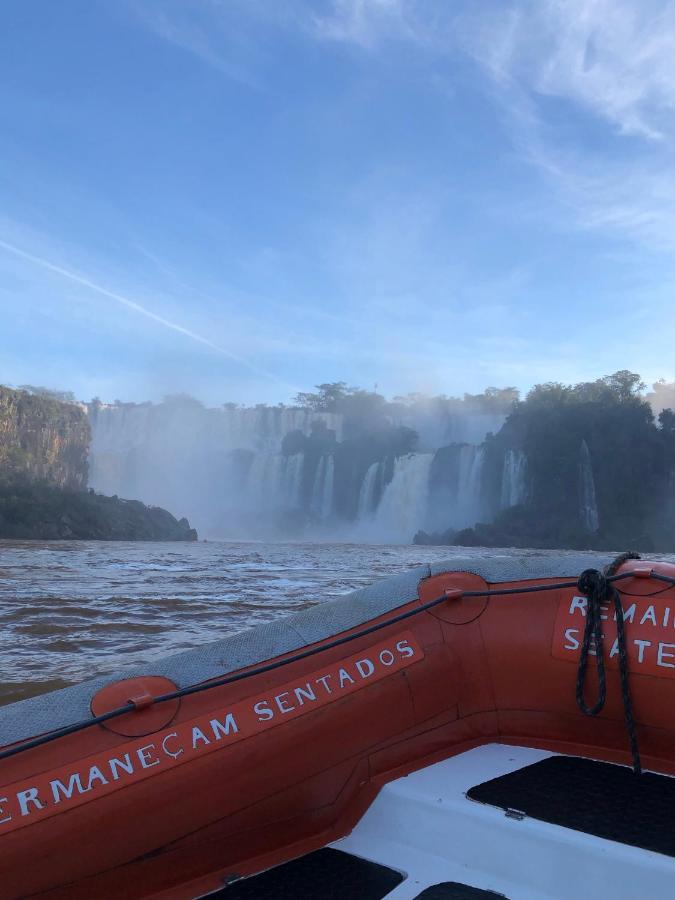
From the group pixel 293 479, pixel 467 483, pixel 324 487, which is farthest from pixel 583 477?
pixel 293 479

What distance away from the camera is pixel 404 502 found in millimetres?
43000

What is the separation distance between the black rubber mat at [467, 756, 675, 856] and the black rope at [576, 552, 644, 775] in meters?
0.09

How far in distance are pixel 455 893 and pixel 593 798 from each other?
499 mm

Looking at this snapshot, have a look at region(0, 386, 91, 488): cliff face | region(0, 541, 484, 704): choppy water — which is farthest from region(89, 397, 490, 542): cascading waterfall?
region(0, 541, 484, 704): choppy water

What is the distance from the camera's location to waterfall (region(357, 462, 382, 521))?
4375 cm

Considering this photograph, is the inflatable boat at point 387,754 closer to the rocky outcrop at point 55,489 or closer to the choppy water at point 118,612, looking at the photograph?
the choppy water at point 118,612

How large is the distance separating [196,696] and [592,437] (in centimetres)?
4776

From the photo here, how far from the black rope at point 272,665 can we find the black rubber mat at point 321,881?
49 cm

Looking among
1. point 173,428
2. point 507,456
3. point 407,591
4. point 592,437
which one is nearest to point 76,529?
point 173,428

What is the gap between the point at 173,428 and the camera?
180 feet

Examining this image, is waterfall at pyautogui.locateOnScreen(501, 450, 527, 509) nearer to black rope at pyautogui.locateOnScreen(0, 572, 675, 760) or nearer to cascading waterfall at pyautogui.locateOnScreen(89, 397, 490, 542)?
cascading waterfall at pyautogui.locateOnScreen(89, 397, 490, 542)

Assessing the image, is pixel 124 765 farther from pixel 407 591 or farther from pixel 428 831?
pixel 407 591

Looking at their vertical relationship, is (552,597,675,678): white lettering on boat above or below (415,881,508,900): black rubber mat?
above

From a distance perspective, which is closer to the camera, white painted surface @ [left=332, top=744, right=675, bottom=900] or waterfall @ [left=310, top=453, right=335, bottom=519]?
white painted surface @ [left=332, top=744, right=675, bottom=900]
